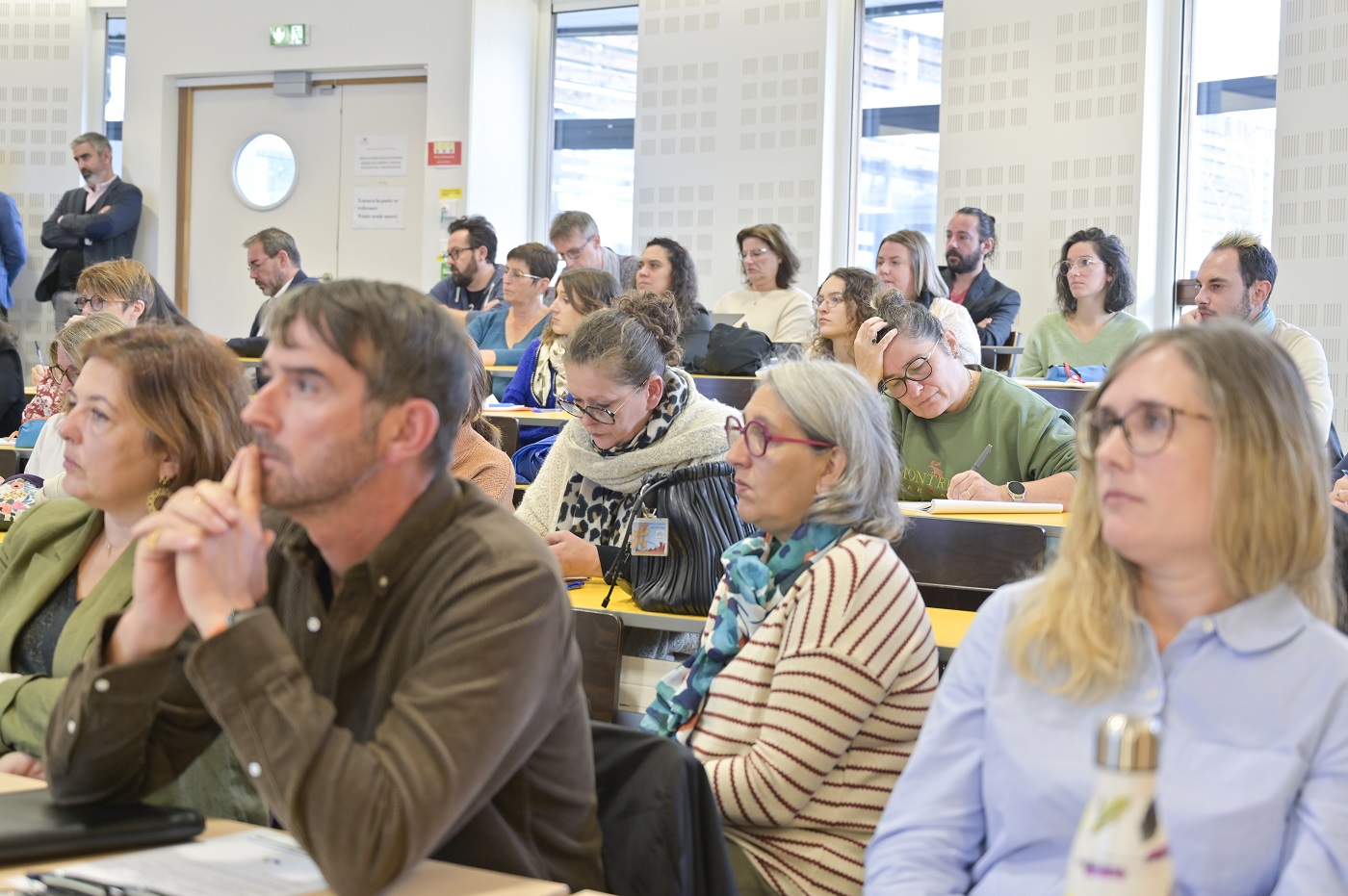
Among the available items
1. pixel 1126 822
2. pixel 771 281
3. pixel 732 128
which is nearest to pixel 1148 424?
pixel 1126 822

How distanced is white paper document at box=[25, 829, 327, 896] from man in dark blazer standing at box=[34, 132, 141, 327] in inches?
343

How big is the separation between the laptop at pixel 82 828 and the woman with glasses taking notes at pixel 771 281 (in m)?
6.17

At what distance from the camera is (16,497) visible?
3672 millimetres

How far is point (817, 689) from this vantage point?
1874 millimetres

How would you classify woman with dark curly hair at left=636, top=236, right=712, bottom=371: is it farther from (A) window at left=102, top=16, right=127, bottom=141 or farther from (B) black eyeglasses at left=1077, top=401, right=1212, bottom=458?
(B) black eyeglasses at left=1077, top=401, right=1212, bottom=458

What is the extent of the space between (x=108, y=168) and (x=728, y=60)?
14.1 ft

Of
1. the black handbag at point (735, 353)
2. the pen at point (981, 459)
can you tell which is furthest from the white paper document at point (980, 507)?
the black handbag at point (735, 353)

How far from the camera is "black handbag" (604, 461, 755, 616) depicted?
112 inches

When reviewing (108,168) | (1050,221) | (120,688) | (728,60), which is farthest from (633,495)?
(108,168)

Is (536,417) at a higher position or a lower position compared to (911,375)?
lower

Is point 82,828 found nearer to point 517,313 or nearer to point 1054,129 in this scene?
point 517,313

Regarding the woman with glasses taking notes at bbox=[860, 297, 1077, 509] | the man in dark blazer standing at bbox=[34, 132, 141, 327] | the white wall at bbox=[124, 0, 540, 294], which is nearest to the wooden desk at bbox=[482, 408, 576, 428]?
the woman with glasses taking notes at bbox=[860, 297, 1077, 509]

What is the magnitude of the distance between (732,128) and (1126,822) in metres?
8.05

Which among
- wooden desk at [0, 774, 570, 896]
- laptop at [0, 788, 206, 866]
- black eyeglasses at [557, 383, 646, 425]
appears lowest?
wooden desk at [0, 774, 570, 896]
